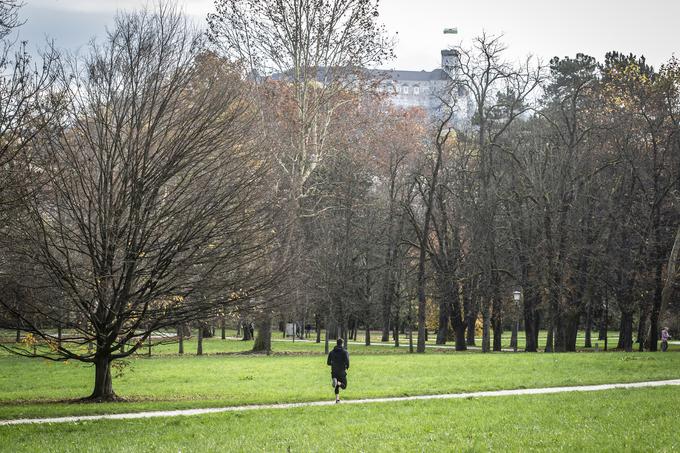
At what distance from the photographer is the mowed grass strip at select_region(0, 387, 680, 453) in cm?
1150

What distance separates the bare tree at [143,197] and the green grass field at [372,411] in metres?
2.29

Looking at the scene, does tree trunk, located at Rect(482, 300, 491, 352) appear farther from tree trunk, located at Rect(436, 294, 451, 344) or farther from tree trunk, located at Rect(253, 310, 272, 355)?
tree trunk, located at Rect(253, 310, 272, 355)

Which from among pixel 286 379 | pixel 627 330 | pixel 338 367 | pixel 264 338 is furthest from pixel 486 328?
pixel 338 367

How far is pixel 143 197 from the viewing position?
18.5m

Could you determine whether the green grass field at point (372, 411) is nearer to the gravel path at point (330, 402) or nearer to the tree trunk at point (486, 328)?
the gravel path at point (330, 402)

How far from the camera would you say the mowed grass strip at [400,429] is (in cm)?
1150

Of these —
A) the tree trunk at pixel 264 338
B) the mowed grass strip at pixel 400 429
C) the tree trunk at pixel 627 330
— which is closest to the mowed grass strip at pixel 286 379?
the mowed grass strip at pixel 400 429

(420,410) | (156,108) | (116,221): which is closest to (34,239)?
(116,221)

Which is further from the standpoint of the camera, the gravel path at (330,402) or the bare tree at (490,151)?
the bare tree at (490,151)

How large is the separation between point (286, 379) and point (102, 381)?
6821mm

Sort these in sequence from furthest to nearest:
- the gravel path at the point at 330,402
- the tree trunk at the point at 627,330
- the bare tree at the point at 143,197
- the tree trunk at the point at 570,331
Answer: the tree trunk at the point at 627,330 < the tree trunk at the point at 570,331 < the bare tree at the point at 143,197 < the gravel path at the point at 330,402

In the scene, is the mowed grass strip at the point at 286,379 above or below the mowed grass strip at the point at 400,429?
below

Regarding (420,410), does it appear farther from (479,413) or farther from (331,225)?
(331,225)

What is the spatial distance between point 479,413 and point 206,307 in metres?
7.20
